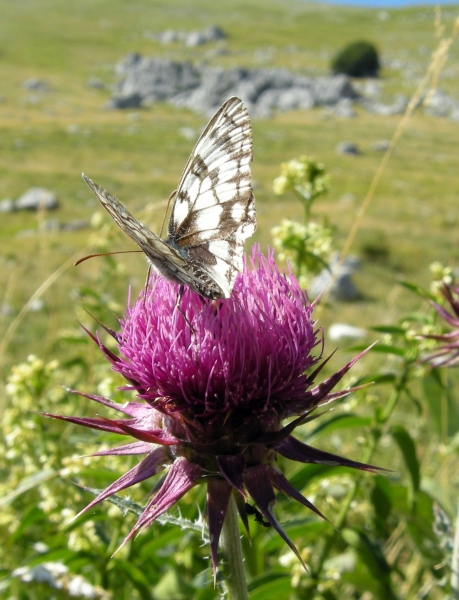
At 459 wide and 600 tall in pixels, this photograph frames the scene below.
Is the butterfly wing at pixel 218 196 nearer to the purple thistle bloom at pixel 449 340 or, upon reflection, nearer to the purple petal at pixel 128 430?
the purple petal at pixel 128 430

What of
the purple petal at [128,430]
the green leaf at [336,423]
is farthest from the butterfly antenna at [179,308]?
the green leaf at [336,423]

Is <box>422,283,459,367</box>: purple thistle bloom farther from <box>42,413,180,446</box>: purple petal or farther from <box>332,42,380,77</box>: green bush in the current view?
<box>332,42,380,77</box>: green bush

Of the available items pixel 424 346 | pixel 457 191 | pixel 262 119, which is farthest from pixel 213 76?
pixel 424 346

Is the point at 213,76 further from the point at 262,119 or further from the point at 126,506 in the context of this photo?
the point at 126,506

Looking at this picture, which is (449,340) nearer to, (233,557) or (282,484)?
(282,484)

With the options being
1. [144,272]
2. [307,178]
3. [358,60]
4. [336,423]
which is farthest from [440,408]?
[358,60]

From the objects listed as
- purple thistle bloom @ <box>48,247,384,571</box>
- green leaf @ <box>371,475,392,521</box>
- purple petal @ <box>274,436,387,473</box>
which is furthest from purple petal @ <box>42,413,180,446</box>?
green leaf @ <box>371,475,392,521</box>
